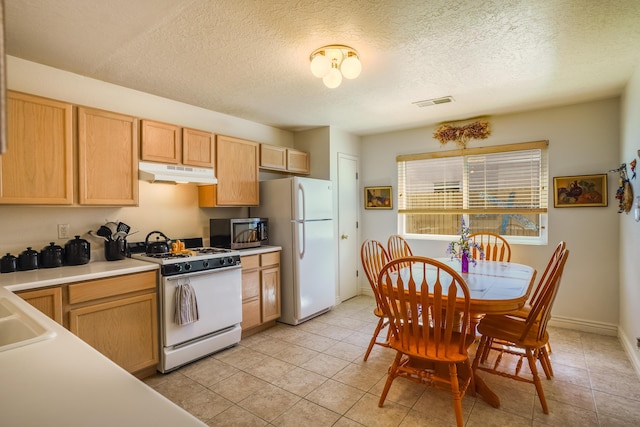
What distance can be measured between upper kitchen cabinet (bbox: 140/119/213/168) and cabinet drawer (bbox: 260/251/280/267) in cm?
107

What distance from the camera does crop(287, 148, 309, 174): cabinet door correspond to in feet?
13.8

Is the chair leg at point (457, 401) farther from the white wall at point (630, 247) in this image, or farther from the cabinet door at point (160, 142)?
the cabinet door at point (160, 142)

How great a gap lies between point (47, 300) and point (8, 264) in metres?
0.52

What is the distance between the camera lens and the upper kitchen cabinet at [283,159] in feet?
12.7

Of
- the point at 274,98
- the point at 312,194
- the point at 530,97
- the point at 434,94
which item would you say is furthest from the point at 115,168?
the point at 530,97

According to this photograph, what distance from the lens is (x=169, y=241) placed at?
10.3 feet

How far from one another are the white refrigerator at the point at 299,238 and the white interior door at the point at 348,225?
0.58m

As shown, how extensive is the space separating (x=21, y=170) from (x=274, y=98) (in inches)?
80.3

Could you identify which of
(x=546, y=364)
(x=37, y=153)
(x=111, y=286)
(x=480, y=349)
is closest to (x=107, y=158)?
(x=37, y=153)

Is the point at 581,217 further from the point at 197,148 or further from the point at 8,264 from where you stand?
the point at 8,264

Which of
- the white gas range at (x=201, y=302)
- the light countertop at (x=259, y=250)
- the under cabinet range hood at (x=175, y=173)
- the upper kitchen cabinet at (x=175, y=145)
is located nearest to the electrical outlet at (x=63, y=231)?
the white gas range at (x=201, y=302)

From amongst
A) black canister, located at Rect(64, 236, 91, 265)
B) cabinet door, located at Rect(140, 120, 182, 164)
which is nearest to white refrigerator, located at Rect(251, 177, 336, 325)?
cabinet door, located at Rect(140, 120, 182, 164)

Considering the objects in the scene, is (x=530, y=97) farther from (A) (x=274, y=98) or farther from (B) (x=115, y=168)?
(B) (x=115, y=168)

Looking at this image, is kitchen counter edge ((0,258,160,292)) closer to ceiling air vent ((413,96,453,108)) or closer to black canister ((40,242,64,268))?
black canister ((40,242,64,268))
